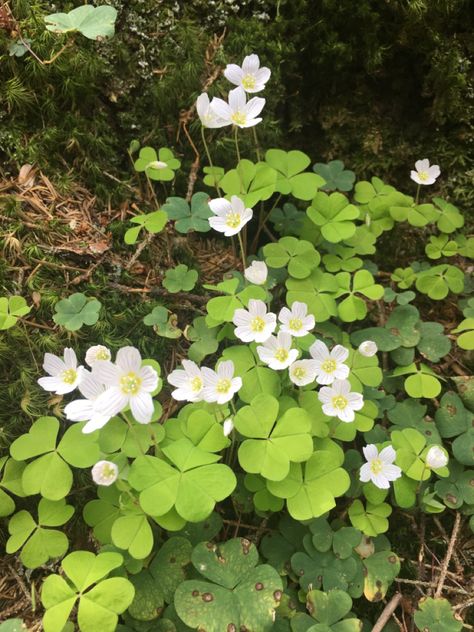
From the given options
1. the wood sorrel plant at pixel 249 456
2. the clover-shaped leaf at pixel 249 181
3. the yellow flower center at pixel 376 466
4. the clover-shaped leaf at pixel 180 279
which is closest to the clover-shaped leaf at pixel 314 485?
the wood sorrel plant at pixel 249 456

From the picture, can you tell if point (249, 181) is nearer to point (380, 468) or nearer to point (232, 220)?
point (232, 220)

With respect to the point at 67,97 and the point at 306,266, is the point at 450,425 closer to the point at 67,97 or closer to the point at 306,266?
the point at 306,266

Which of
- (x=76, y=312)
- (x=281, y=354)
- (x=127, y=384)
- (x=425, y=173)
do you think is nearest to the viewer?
(x=127, y=384)

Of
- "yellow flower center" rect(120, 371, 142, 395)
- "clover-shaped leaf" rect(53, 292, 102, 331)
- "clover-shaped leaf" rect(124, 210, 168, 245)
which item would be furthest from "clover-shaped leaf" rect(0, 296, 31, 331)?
"yellow flower center" rect(120, 371, 142, 395)

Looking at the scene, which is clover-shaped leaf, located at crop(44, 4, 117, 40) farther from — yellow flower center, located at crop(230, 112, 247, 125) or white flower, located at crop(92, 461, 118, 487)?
white flower, located at crop(92, 461, 118, 487)

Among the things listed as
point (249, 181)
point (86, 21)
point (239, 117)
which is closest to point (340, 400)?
point (249, 181)

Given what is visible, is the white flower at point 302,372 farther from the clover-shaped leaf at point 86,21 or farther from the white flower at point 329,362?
the clover-shaped leaf at point 86,21
